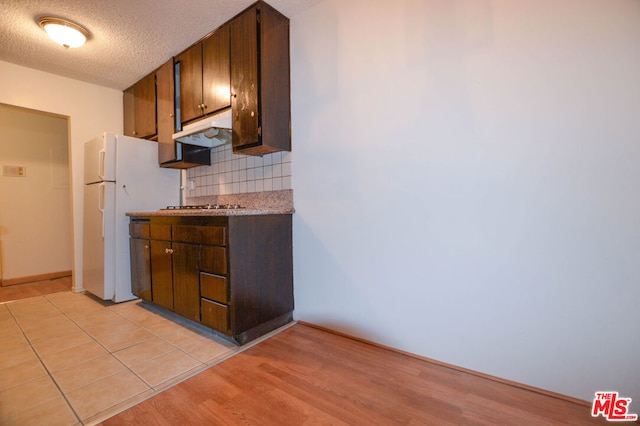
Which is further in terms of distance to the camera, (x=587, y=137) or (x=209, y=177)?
(x=209, y=177)

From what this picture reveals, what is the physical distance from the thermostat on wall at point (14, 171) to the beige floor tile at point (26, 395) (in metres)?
3.60

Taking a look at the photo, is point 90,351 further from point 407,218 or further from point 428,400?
point 407,218

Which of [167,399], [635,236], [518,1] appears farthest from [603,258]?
[167,399]

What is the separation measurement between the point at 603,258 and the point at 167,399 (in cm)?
208

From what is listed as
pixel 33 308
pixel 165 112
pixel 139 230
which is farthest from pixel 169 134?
pixel 33 308

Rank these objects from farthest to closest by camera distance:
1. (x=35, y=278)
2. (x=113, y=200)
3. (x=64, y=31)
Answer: (x=35, y=278) → (x=113, y=200) → (x=64, y=31)

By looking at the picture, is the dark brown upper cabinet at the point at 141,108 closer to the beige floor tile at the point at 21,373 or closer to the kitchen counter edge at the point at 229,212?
the kitchen counter edge at the point at 229,212

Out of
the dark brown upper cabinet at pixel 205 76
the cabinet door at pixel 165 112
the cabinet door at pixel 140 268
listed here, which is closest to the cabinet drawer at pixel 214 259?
the cabinet door at pixel 140 268

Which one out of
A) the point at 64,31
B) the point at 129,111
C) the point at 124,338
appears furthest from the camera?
the point at 129,111

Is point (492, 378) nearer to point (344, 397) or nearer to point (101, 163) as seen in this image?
point (344, 397)

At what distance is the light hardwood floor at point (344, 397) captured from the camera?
3.70ft

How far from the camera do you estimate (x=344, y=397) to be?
1261 mm

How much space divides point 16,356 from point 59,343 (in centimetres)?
20

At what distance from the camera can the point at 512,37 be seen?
4.38ft
